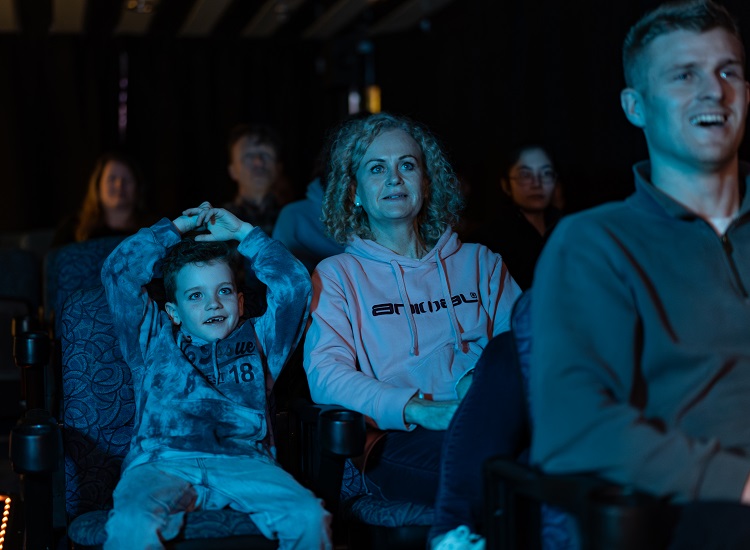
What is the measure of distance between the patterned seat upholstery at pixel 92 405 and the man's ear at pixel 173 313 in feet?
0.50

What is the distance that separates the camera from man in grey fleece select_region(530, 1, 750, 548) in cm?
140

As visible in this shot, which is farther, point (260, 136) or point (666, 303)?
point (260, 136)

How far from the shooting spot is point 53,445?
194 centimetres

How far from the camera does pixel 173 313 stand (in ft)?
7.65

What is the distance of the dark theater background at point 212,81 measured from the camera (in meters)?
7.01

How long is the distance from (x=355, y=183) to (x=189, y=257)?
20.4 inches

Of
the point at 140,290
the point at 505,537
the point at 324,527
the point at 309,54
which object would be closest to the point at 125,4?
the point at 309,54

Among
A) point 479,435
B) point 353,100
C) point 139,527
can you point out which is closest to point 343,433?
point 479,435

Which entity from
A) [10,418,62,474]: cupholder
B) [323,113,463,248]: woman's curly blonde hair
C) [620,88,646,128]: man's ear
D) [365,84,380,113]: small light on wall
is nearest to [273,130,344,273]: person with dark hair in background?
[323,113,463,248]: woman's curly blonde hair

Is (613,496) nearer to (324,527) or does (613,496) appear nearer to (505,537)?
(505,537)

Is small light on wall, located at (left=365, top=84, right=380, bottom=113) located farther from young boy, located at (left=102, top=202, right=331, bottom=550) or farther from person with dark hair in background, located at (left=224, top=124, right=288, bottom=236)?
young boy, located at (left=102, top=202, right=331, bottom=550)

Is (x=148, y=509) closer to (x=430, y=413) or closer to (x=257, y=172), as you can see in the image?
(x=430, y=413)

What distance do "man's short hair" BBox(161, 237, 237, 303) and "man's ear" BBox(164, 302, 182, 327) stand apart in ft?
0.04

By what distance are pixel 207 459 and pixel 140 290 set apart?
407 mm
